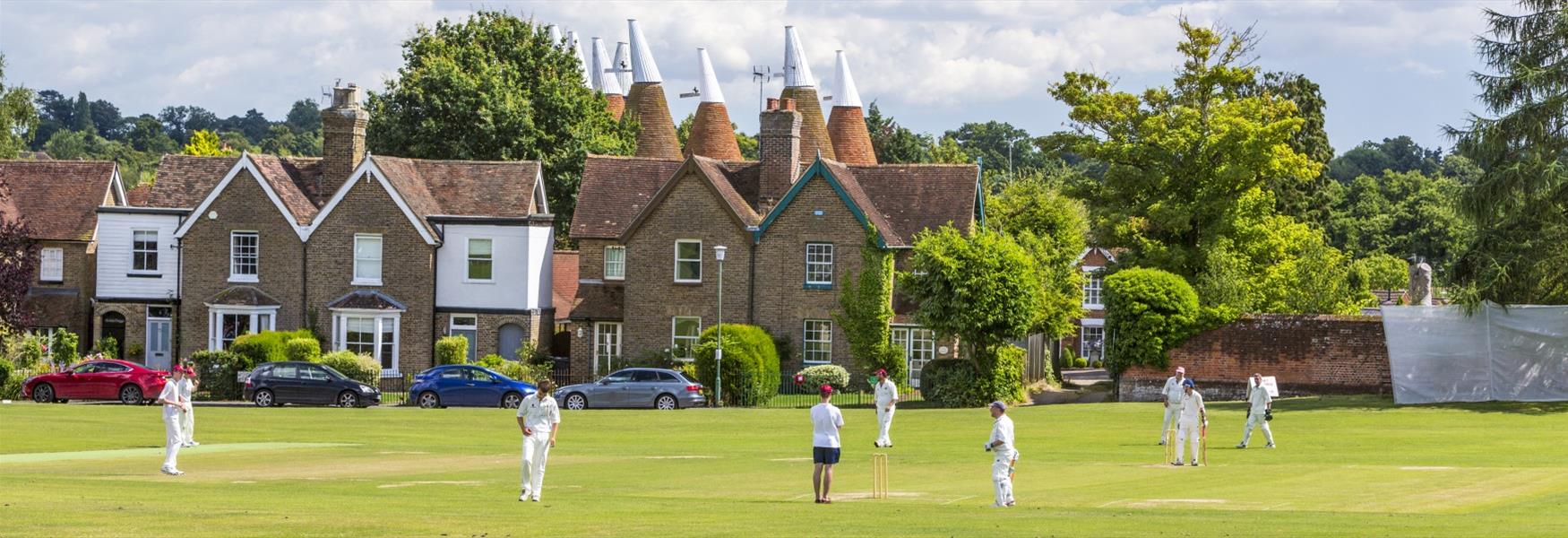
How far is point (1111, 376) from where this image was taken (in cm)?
4984

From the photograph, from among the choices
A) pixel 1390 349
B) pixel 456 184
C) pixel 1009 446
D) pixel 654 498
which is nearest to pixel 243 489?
pixel 654 498

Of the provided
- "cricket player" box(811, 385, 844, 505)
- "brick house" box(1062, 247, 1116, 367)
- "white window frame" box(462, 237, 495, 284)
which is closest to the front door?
"white window frame" box(462, 237, 495, 284)

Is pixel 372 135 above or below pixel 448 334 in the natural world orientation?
above

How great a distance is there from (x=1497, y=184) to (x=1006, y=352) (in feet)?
43.6

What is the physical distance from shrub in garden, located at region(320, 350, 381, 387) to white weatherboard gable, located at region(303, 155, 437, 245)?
5.22 meters

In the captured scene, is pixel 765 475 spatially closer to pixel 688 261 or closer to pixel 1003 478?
pixel 1003 478

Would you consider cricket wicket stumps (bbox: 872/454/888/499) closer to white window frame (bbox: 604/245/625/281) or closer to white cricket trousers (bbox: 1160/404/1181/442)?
white cricket trousers (bbox: 1160/404/1181/442)

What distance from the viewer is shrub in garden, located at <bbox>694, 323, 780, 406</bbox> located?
50.8 meters

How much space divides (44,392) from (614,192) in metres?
18.8

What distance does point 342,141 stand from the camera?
2336 inches

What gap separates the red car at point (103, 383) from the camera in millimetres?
49125

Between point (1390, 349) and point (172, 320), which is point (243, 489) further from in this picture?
point (172, 320)

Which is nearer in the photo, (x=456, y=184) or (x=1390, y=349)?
(x=1390, y=349)

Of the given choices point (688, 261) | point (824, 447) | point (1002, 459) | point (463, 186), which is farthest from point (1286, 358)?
point (824, 447)
